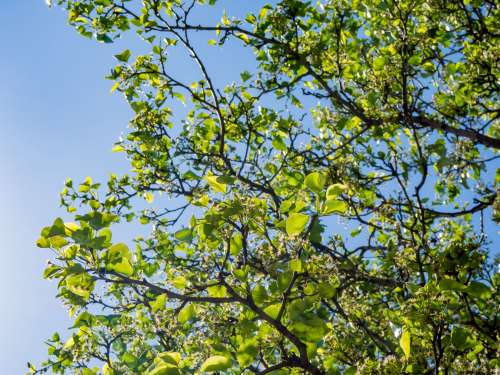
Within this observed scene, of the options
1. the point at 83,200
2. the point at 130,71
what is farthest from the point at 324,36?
the point at 83,200

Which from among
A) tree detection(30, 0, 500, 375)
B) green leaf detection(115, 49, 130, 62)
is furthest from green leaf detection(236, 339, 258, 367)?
green leaf detection(115, 49, 130, 62)

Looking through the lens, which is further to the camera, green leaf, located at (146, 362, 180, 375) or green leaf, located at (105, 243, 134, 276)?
green leaf, located at (105, 243, 134, 276)

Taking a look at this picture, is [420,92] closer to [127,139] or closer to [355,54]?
[355,54]

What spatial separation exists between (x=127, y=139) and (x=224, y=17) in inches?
85.8

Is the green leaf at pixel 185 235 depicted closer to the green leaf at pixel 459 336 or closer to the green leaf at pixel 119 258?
the green leaf at pixel 119 258

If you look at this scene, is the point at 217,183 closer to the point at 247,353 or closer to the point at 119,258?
the point at 119,258

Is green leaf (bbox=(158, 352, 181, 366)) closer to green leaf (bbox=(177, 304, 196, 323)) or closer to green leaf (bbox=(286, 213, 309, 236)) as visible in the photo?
green leaf (bbox=(177, 304, 196, 323))

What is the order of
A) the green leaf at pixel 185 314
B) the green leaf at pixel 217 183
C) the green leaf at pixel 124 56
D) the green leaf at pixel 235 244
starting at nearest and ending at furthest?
the green leaf at pixel 217 183 → the green leaf at pixel 185 314 → the green leaf at pixel 235 244 → the green leaf at pixel 124 56

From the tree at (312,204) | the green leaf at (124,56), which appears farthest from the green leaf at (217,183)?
the green leaf at (124,56)

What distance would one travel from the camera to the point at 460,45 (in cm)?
660

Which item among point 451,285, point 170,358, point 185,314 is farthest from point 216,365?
point 451,285

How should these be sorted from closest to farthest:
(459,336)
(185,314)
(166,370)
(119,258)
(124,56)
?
1. (166,370)
2. (119,258)
3. (185,314)
4. (459,336)
5. (124,56)

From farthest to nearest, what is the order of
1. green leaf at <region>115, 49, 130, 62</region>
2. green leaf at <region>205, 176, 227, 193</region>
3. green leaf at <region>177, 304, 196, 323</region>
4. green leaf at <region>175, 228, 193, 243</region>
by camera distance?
green leaf at <region>115, 49, 130, 62</region> < green leaf at <region>177, 304, 196, 323</region> < green leaf at <region>175, 228, 193, 243</region> < green leaf at <region>205, 176, 227, 193</region>

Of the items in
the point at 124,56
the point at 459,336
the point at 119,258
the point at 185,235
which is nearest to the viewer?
the point at 119,258
